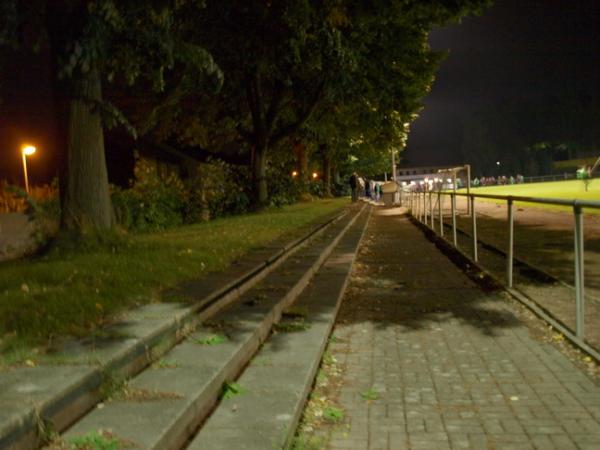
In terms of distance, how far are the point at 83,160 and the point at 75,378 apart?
606 centimetres

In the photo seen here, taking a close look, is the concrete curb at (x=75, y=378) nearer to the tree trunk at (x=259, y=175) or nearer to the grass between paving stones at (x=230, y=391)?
the grass between paving stones at (x=230, y=391)

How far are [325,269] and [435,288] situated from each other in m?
1.93

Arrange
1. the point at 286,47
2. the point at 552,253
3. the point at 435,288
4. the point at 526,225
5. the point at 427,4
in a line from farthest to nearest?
the point at 526,225
the point at 286,47
the point at 427,4
the point at 552,253
the point at 435,288

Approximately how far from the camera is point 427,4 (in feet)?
44.8

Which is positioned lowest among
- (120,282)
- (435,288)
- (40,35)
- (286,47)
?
(435,288)

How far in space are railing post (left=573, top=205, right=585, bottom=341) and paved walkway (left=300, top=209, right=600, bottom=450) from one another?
1.16 feet

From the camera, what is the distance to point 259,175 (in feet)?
78.2

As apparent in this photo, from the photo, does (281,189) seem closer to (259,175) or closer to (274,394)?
(259,175)

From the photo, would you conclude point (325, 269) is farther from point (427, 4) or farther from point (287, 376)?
point (427, 4)

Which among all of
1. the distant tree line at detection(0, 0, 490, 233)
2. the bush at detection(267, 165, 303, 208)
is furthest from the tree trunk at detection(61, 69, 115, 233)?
the bush at detection(267, 165, 303, 208)

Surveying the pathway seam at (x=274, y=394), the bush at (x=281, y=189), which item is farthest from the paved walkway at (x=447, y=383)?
the bush at (x=281, y=189)

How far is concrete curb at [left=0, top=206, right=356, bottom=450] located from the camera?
273 cm

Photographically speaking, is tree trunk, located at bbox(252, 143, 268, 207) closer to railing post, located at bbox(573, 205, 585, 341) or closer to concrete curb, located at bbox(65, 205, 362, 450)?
concrete curb, located at bbox(65, 205, 362, 450)

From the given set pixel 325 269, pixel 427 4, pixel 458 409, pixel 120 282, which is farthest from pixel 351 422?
pixel 427 4
